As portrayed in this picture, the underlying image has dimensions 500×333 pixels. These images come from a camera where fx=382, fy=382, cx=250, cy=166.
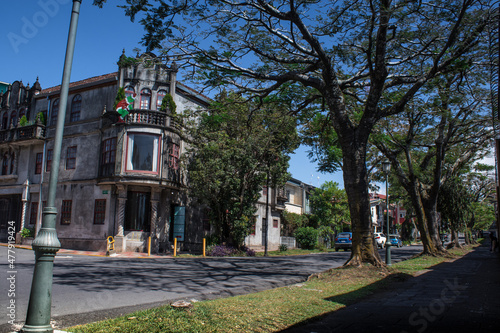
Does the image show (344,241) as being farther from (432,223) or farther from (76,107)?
(76,107)

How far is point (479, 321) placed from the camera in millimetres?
5547

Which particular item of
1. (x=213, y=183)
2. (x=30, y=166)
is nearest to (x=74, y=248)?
(x=30, y=166)

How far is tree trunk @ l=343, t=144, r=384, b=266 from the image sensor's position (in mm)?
11258

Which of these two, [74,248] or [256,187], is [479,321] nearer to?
[256,187]

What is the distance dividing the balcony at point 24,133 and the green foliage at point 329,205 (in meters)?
28.3

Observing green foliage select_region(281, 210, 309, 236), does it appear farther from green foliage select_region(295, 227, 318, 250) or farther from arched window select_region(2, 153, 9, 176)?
arched window select_region(2, 153, 9, 176)

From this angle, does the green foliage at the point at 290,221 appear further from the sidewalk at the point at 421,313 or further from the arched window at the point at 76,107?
the sidewalk at the point at 421,313

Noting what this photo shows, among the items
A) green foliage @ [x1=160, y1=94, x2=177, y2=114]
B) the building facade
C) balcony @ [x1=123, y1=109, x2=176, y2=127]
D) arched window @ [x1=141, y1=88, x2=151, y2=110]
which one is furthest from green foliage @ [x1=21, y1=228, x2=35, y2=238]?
green foliage @ [x1=160, y1=94, x2=177, y2=114]

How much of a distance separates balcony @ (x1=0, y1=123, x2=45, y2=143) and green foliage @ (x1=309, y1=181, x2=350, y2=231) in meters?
28.3

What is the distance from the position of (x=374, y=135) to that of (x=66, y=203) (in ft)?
67.0

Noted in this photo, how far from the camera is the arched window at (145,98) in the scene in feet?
82.2

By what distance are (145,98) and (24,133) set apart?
10323mm

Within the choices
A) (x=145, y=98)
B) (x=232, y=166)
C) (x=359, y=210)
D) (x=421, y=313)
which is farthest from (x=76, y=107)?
(x=421, y=313)

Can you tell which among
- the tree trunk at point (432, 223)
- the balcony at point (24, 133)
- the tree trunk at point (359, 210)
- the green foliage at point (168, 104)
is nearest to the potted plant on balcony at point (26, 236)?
the balcony at point (24, 133)
